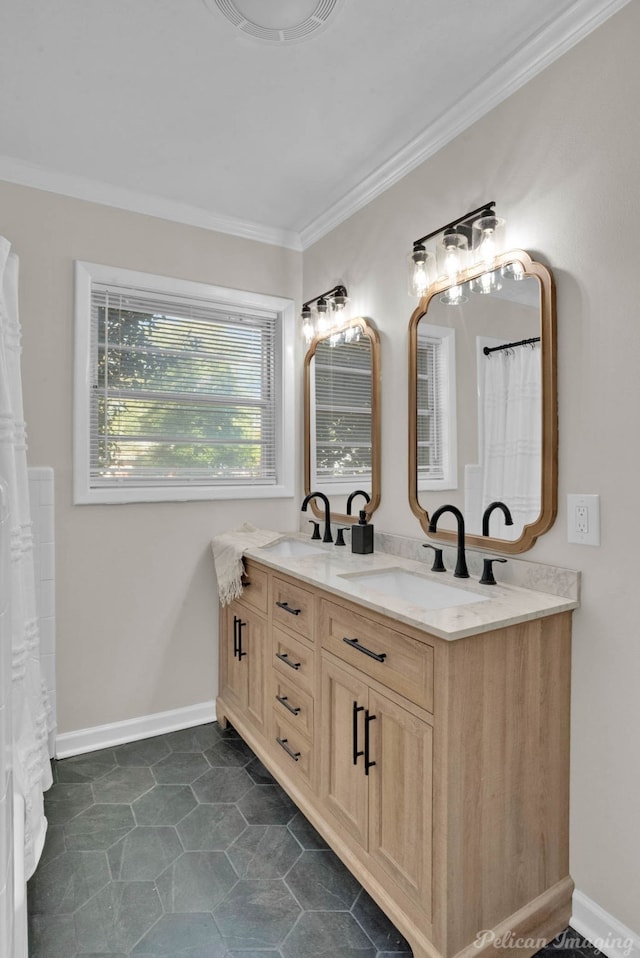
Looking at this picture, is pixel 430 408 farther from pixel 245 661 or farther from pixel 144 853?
pixel 144 853

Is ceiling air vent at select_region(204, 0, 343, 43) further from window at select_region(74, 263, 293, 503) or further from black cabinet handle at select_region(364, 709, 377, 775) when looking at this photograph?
black cabinet handle at select_region(364, 709, 377, 775)

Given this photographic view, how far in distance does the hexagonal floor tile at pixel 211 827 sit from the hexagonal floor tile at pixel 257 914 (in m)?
0.22

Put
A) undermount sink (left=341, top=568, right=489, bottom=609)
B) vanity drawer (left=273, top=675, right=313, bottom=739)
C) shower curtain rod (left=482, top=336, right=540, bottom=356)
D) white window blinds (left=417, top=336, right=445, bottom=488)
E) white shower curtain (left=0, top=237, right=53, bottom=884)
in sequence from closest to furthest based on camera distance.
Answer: white shower curtain (left=0, top=237, right=53, bottom=884) < shower curtain rod (left=482, top=336, right=540, bottom=356) < undermount sink (left=341, top=568, right=489, bottom=609) < vanity drawer (left=273, top=675, right=313, bottom=739) < white window blinds (left=417, top=336, right=445, bottom=488)

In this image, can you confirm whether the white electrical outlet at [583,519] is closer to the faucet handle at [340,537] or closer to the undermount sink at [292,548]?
the faucet handle at [340,537]

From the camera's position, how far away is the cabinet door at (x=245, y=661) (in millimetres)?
2314

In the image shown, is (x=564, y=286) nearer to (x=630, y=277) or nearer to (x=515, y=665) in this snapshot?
(x=630, y=277)

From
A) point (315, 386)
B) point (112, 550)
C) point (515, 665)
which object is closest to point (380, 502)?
point (315, 386)

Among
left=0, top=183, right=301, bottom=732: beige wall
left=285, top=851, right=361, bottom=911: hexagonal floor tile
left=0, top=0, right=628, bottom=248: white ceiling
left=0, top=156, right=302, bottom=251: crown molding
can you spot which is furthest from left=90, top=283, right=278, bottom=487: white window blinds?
left=285, top=851, right=361, bottom=911: hexagonal floor tile

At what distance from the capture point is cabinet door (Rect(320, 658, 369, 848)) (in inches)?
64.4

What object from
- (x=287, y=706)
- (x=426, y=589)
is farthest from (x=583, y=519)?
(x=287, y=706)

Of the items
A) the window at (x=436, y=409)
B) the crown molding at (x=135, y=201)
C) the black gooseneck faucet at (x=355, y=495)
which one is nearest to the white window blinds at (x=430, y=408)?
the window at (x=436, y=409)

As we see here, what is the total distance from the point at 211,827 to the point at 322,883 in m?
0.48

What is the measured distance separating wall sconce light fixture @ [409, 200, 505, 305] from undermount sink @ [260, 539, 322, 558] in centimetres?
126

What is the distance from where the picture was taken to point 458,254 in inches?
75.6
